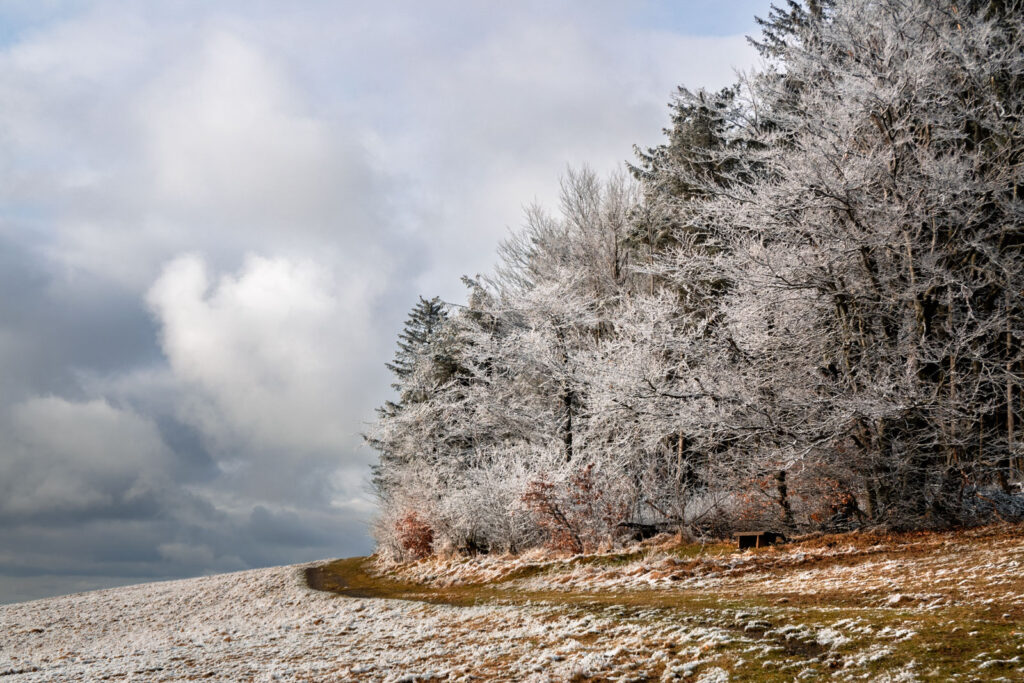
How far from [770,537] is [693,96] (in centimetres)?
1205

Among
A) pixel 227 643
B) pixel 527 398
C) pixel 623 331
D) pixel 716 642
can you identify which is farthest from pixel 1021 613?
pixel 527 398

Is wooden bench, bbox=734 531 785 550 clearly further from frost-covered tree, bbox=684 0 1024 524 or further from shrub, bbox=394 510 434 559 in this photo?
shrub, bbox=394 510 434 559

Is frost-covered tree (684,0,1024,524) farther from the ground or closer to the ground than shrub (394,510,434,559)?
farther from the ground

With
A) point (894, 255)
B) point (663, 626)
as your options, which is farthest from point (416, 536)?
point (663, 626)

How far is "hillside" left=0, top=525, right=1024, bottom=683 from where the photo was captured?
711cm

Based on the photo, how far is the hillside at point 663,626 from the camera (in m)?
7.11

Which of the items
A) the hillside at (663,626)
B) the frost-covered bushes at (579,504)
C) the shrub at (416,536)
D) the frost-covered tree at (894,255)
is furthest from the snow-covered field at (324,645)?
the frost-covered tree at (894,255)

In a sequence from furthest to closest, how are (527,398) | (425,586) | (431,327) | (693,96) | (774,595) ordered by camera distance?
1. (431,327)
2. (527,398)
3. (425,586)
4. (693,96)
5. (774,595)

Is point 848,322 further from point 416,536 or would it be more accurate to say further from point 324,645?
point 416,536

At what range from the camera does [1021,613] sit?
25.1 ft

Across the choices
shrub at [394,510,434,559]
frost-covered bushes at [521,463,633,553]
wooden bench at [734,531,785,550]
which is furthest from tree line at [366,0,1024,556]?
shrub at [394,510,434,559]

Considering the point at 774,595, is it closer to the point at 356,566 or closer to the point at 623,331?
the point at 623,331

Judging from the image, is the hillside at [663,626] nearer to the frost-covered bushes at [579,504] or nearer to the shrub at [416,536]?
the frost-covered bushes at [579,504]

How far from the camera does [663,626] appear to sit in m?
9.07
